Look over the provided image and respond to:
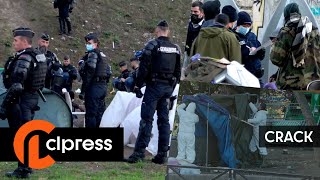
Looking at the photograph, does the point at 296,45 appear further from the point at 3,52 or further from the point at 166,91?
the point at 3,52

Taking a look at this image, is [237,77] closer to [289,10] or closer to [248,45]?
[248,45]

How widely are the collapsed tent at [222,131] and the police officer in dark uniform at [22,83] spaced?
4226 millimetres

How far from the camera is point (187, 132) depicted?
3230mm

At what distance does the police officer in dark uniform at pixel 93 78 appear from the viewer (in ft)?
31.0

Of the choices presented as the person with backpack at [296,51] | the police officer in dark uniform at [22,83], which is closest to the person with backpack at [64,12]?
the police officer in dark uniform at [22,83]

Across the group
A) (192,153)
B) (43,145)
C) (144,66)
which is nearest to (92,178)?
(43,145)

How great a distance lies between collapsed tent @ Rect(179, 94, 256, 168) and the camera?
3.17 m

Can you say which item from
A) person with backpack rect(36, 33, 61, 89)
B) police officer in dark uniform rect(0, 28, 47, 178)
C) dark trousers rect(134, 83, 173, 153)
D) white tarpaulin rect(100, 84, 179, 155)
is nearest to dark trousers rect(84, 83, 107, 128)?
white tarpaulin rect(100, 84, 179, 155)

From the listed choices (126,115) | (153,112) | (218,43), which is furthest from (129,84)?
(218,43)

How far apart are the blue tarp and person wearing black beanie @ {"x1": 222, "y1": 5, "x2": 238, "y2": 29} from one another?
1.15 ft

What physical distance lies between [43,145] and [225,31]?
442 centimetres

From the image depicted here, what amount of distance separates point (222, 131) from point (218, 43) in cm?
40

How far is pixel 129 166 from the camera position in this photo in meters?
8.12

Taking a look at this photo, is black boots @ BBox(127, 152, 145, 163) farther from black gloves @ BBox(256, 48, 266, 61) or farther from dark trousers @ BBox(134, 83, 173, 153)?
black gloves @ BBox(256, 48, 266, 61)
